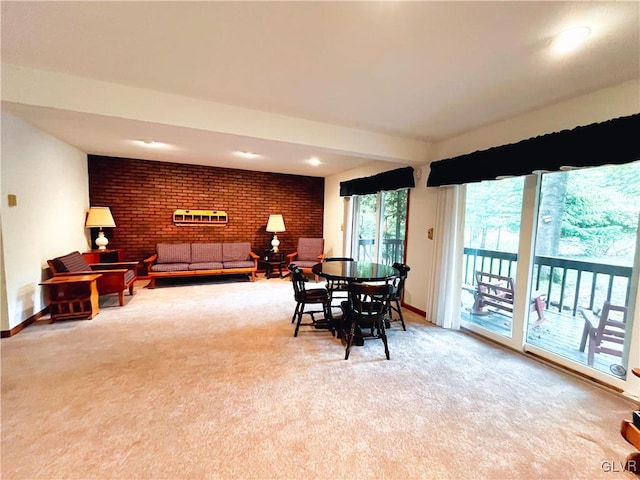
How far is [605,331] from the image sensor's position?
2.37 m

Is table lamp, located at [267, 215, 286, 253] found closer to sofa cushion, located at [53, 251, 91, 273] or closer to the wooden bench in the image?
sofa cushion, located at [53, 251, 91, 273]

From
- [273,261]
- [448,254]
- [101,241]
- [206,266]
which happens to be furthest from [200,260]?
[448,254]

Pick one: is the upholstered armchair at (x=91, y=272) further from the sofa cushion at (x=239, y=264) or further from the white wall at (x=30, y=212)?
the sofa cushion at (x=239, y=264)

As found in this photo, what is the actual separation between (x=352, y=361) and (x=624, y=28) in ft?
9.52

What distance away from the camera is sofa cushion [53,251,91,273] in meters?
3.54

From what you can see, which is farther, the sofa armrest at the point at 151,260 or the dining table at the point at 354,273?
the sofa armrest at the point at 151,260

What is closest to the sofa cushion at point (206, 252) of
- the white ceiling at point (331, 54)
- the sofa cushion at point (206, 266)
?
the sofa cushion at point (206, 266)

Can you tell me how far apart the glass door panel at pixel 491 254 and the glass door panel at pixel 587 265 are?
0.86 ft

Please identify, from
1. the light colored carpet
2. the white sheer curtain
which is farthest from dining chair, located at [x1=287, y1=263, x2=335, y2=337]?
the white sheer curtain

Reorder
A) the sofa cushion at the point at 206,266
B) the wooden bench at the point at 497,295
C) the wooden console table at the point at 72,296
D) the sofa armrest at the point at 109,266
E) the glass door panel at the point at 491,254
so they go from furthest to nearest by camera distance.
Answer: the sofa cushion at the point at 206,266, the sofa armrest at the point at 109,266, the wooden console table at the point at 72,296, the glass door panel at the point at 491,254, the wooden bench at the point at 497,295

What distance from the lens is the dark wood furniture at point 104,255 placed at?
4.58 metres

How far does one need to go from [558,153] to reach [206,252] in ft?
18.6

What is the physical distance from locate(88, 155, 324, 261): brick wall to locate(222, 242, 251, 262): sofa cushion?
13.6 inches

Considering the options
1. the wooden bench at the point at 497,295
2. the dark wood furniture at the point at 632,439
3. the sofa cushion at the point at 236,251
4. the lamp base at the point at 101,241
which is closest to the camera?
the dark wood furniture at the point at 632,439
